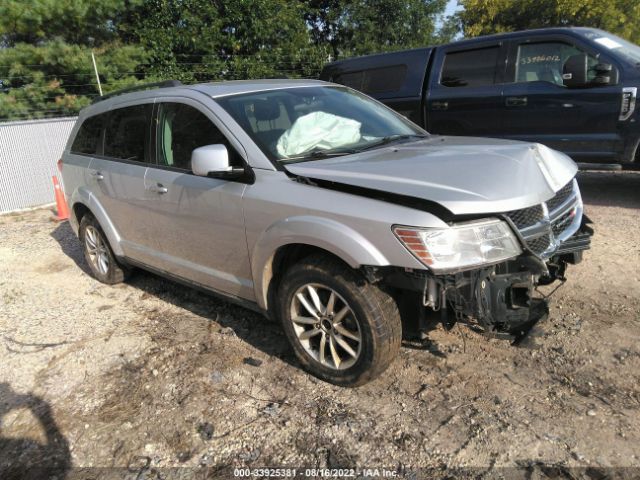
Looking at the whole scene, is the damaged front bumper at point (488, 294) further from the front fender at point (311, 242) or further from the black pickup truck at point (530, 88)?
the black pickup truck at point (530, 88)

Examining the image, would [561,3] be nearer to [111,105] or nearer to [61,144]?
[61,144]

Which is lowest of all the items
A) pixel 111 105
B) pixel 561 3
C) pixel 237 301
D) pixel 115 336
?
pixel 115 336

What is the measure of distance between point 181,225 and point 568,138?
15.5 ft

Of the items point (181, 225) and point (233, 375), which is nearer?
point (233, 375)

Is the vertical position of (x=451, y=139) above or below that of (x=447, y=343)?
above

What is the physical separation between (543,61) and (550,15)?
19.9 meters

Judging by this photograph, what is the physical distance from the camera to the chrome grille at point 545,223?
276 centimetres

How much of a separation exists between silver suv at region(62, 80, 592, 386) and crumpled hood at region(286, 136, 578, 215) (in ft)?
0.03

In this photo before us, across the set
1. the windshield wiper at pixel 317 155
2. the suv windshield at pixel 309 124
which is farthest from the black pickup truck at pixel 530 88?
the windshield wiper at pixel 317 155

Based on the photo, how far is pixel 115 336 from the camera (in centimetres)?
412

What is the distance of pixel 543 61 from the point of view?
637cm

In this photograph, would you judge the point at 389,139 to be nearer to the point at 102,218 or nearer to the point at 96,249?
the point at 102,218

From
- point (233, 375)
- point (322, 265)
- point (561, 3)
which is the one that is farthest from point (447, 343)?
point (561, 3)

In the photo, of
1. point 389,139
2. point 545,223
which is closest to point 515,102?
point 389,139
